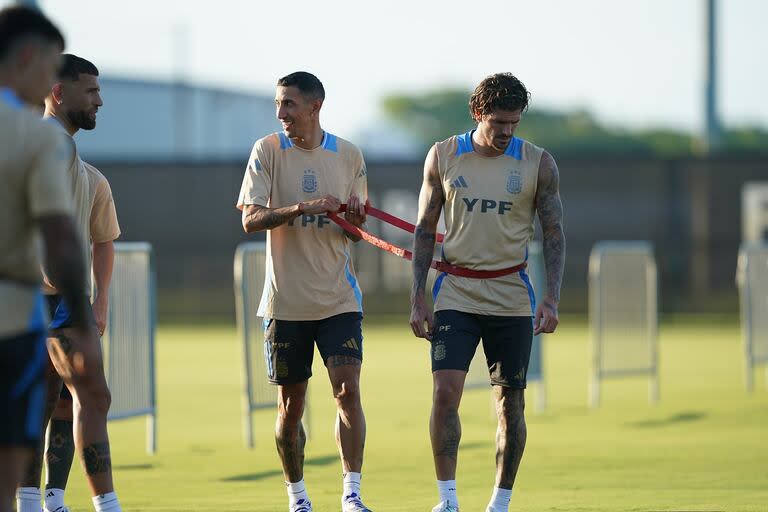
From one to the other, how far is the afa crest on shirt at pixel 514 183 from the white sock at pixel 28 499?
100 inches

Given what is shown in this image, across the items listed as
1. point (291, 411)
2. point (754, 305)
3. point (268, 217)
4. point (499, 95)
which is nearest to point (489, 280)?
point (499, 95)

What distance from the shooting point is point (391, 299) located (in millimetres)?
22344

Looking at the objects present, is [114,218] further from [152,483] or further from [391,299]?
[391,299]

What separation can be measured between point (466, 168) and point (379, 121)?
408ft

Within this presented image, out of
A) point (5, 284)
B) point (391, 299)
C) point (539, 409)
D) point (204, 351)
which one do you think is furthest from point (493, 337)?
point (391, 299)

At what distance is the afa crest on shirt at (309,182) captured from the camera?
704 cm

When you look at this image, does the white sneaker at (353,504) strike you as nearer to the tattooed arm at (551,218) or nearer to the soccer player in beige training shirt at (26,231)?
the tattooed arm at (551,218)

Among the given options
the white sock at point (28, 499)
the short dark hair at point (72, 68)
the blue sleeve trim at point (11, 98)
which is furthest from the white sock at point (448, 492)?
the blue sleeve trim at point (11, 98)

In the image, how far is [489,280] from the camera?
6758 mm

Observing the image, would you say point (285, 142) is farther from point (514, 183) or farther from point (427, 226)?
point (514, 183)

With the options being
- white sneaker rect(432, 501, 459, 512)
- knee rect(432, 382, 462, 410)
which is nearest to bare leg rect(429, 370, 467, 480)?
knee rect(432, 382, 462, 410)

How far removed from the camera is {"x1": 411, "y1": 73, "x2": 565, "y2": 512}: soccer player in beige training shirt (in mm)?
6699

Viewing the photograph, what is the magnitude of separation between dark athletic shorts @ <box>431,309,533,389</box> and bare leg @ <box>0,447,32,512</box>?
2746mm

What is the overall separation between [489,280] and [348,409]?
0.92m
